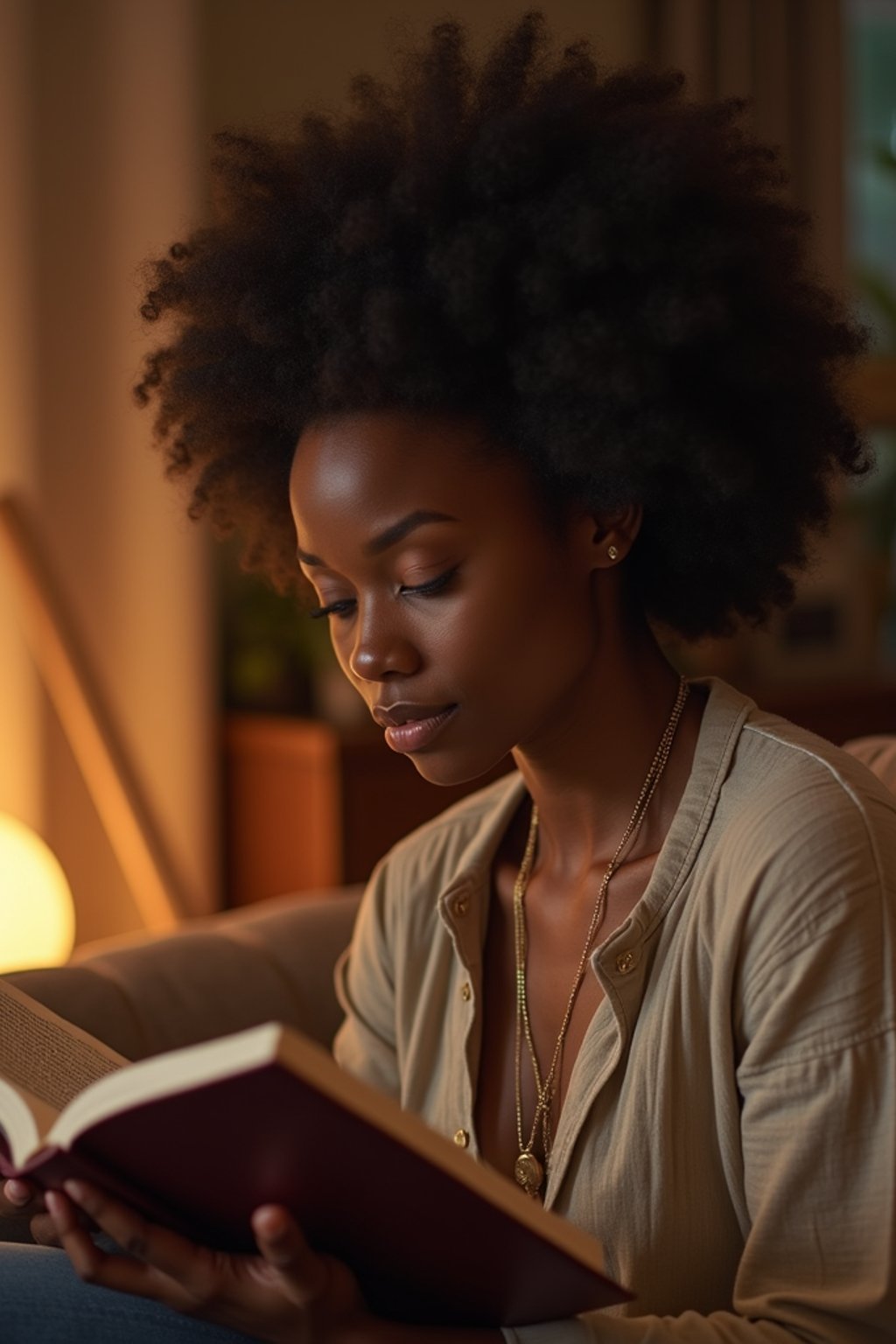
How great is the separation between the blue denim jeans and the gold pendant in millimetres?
277

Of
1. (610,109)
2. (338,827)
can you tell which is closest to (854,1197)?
(610,109)

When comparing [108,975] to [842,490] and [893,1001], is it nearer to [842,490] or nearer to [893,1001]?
[893,1001]

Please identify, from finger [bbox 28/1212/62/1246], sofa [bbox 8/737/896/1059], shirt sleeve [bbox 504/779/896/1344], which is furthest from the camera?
sofa [bbox 8/737/896/1059]

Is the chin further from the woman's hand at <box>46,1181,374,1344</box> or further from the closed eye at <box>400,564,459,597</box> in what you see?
the woman's hand at <box>46,1181,374,1344</box>

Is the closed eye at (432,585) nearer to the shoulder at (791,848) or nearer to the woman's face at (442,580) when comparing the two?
the woman's face at (442,580)

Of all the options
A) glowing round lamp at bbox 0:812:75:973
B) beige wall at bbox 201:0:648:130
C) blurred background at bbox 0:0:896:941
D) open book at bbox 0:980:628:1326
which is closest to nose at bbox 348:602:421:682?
open book at bbox 0:980:628:1326

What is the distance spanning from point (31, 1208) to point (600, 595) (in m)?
0.63

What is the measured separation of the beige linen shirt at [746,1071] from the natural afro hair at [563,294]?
0.19 metres

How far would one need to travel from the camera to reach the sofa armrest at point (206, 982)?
5.19ft

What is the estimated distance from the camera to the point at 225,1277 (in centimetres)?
100

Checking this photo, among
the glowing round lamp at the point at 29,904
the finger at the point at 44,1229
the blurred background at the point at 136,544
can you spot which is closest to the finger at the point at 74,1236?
the finger at the point at 44,1229

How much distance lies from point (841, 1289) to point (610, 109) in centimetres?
85

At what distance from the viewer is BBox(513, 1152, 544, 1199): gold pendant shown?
1.30 meters

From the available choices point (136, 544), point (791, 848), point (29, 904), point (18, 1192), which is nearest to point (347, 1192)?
point (18, 1192)
